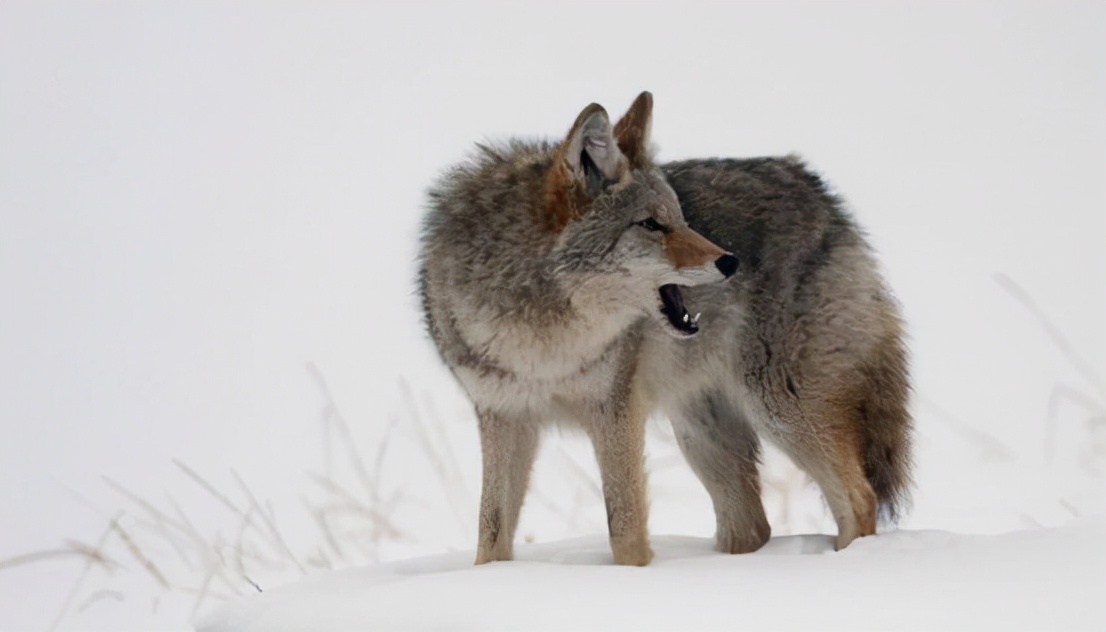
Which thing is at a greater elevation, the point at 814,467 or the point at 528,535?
the point at 814,467

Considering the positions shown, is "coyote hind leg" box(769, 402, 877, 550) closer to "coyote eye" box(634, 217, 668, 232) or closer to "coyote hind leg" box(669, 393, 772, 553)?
"coyote hind leg" box(669, 393, 772, 553)

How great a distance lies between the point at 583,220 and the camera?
4.26 meters

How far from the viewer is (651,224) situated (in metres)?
4.24

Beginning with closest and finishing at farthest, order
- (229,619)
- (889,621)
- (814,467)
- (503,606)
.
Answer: (889,621), (503,606), (229,619), (814,467)

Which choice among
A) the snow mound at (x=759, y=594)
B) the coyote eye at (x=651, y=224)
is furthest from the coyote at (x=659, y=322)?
the snow mound at (x=759, y=594)

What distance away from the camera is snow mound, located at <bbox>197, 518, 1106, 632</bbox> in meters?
3.08

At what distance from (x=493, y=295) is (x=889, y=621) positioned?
1878 millimetres

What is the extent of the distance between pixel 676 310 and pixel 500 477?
38.7 inches

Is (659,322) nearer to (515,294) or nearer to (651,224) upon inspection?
(651,224)

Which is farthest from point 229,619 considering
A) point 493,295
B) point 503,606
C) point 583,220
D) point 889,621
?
point 889,621

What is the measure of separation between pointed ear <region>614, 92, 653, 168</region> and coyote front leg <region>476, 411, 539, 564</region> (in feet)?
3.57

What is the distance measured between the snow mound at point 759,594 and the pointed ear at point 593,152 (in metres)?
1.38

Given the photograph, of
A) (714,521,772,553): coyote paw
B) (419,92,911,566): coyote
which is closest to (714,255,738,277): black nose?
(419,92,911,566): coyote

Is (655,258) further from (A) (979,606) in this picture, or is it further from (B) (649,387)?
(A) (979,606)
